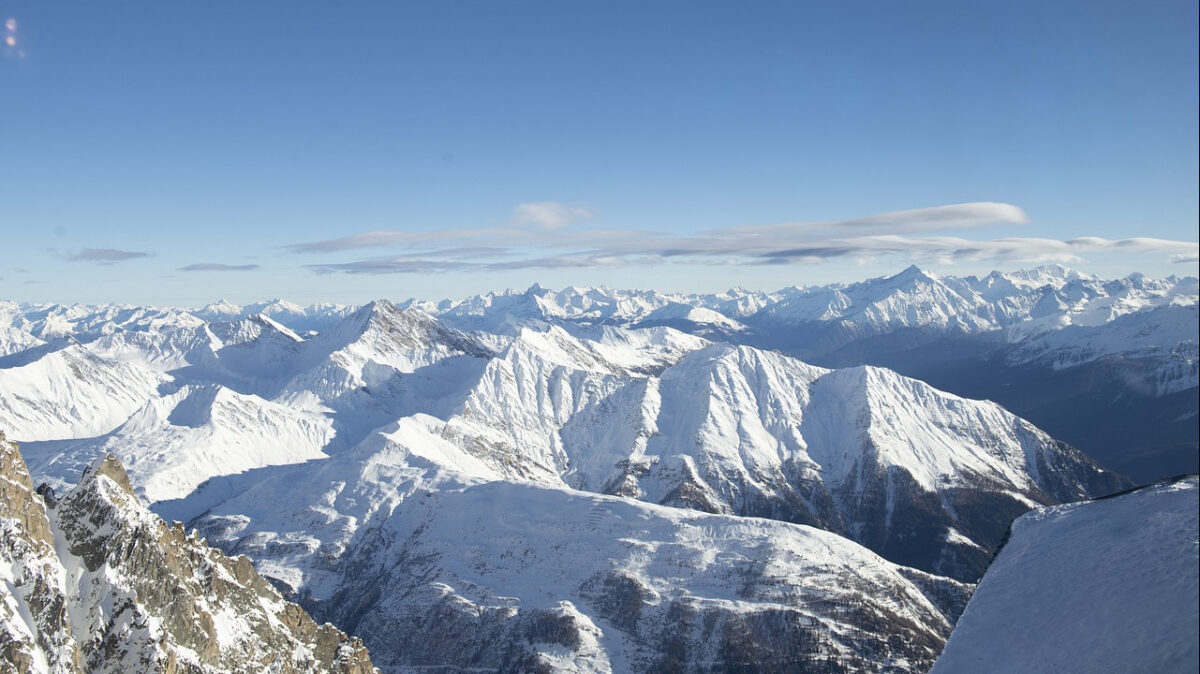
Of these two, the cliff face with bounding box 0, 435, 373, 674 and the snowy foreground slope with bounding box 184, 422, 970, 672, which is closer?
the cliff face with bounding box 0, 435, 373, 674

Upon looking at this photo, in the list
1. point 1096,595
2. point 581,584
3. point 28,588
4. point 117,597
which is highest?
point 1096,595

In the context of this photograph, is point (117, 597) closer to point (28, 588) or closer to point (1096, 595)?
point (28, 588)

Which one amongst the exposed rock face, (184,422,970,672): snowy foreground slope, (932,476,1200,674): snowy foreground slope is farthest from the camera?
(184,422,970,672): snowy foreground slope

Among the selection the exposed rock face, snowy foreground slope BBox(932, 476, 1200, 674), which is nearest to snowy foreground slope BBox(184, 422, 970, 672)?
the exposed rock face

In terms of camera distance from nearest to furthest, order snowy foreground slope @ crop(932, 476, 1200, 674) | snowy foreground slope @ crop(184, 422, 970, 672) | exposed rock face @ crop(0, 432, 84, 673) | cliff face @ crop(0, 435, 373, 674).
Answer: snowy foreground slope @ crop(932, 476, 1200, 674), exposed rock face @ crop(0, 432, 84, 673), cliff face @ crop(0, 435, 373, 674), snowy foreground slope @ crop(184, 422, 970, 672)

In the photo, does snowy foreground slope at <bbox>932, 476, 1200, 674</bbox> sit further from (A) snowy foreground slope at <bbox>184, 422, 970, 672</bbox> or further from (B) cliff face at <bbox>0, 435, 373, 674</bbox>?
(A) snowy foreground slope at <bbox>184, 422, 970, 672</bbox>

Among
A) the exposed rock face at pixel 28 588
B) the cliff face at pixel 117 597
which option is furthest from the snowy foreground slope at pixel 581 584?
the exposed rock face at pixel 28 588

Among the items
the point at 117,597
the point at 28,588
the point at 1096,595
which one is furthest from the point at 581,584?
the point at 1096,595
